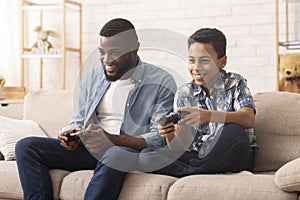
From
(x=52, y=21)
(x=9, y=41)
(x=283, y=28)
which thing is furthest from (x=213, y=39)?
(x=9, y=41)

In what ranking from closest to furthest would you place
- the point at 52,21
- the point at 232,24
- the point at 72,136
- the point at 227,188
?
the point at 227,188
the point at 72,136
the point at 232,24
the point at 52,21

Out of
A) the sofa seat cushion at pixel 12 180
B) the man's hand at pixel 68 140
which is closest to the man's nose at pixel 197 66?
the man's hand at pixel 68 140

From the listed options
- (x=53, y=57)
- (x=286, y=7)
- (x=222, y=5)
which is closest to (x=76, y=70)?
(x=53, y=57)

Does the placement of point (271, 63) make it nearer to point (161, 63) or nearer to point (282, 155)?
point (161, 63)

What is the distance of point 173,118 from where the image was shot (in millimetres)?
2457

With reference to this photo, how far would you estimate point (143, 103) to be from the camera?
2.68m

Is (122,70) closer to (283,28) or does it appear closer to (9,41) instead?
(283,28)

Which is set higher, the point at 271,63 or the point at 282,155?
the point at 271,63

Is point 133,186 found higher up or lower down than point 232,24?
lower down

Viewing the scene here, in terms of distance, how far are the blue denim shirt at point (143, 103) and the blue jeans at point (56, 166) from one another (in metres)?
0.15

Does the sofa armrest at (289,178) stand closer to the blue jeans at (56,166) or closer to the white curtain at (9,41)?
the blue jeans at (56,166)

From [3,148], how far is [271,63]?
6.90 feet

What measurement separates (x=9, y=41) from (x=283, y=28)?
7.46 ft

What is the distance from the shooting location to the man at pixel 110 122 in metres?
2.50
